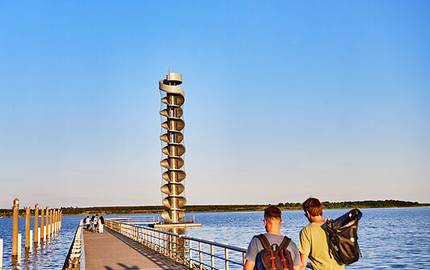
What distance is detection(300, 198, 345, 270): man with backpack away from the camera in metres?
4.92

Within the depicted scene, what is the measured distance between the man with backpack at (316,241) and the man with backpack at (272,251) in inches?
8.8

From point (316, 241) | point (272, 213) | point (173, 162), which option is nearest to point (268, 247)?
point (272, 213)

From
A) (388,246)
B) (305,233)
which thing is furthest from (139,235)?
(305,233)

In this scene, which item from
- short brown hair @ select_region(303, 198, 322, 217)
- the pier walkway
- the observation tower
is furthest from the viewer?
the observation tower

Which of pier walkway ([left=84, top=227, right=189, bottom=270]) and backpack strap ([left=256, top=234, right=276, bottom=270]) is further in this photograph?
pier walkway ([left=84, top=227, right=189, bottom=270])

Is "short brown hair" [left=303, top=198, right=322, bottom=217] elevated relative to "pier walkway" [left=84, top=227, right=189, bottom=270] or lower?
elevated

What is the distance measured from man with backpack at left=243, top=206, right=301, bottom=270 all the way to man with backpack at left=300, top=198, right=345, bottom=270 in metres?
0.22

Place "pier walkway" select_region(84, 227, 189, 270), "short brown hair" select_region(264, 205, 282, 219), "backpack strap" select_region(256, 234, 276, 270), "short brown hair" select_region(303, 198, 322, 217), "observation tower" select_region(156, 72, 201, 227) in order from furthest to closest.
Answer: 1. "observation tower" select_region(156, 72, 201, 227)
2. "pier walkway" select_region(84, 227, 189, 270)
3. "short brown hair" select_region(303, 198, 322, 217)
4. "short brown hair" select_region(264, 205, 282, 219)
5. "backpack strap" select_region(256, 234, 276, 270)

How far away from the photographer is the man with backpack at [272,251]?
15.2 feet

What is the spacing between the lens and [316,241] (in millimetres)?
4938

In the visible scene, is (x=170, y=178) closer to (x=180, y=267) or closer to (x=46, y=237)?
(x=46, y=237)

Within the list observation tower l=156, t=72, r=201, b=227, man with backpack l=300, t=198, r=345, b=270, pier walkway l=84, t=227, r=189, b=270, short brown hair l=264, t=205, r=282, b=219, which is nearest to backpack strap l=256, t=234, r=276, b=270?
short brown hair l=264, t=205, r=282, b=219

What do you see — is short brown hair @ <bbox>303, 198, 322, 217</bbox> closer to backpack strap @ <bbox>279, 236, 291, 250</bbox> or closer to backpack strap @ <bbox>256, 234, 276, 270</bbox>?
backpack strap @ <bbox>279, 236, 291, 250</bbox>

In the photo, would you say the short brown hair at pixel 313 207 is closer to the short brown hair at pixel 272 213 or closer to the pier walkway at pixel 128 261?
the short brown hair at pixel 272 213
